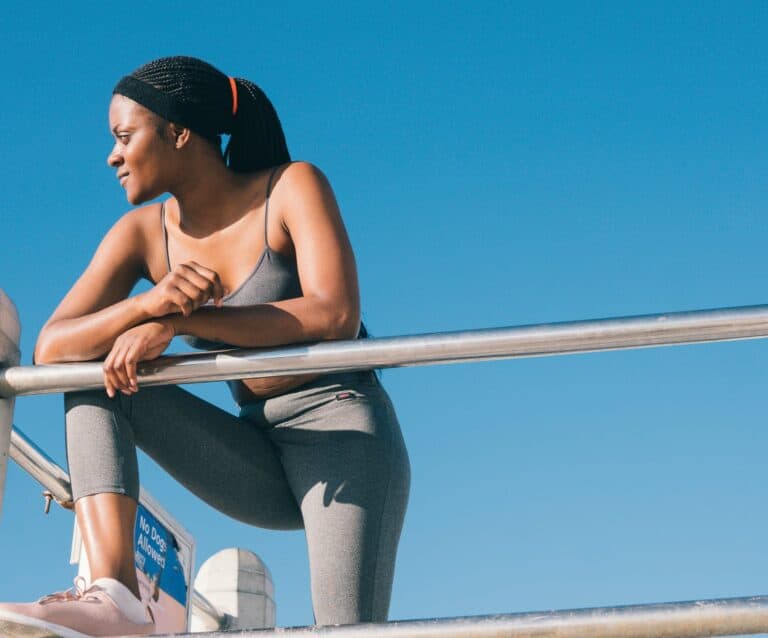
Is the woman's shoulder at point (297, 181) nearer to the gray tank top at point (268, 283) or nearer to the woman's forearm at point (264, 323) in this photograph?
the gray tank top at point (268, 283)

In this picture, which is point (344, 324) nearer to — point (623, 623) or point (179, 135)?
point (179, 135)

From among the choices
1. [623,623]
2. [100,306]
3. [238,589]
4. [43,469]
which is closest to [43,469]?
[43,469]

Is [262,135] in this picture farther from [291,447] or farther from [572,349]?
[572,349]

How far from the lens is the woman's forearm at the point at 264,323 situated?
2158 millimetres

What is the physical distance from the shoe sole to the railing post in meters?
0.36

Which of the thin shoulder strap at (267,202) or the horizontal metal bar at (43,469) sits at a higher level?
the thin shoulder strap at (267,202)

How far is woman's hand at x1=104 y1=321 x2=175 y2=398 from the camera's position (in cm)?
206

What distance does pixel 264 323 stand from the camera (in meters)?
2.16

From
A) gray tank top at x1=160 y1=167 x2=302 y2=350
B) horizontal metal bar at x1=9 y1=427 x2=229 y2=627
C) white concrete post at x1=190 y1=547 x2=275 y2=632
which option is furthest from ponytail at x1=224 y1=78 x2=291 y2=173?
white concrete post at x1=190 y1=547 x2=275 y2=632

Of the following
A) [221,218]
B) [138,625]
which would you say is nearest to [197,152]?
[221,218]

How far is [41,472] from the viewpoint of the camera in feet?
10.8

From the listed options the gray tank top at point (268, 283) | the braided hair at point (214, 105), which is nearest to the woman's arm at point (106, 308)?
the gray tank top at point (268, 283)

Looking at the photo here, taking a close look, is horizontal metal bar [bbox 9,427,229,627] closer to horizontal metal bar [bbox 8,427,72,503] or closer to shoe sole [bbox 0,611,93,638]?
horizontal metal bar [bbox 8,427,72,503]

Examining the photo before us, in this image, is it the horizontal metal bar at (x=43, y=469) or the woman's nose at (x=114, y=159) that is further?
the horizontal metal bar at (x=43, y=469)
